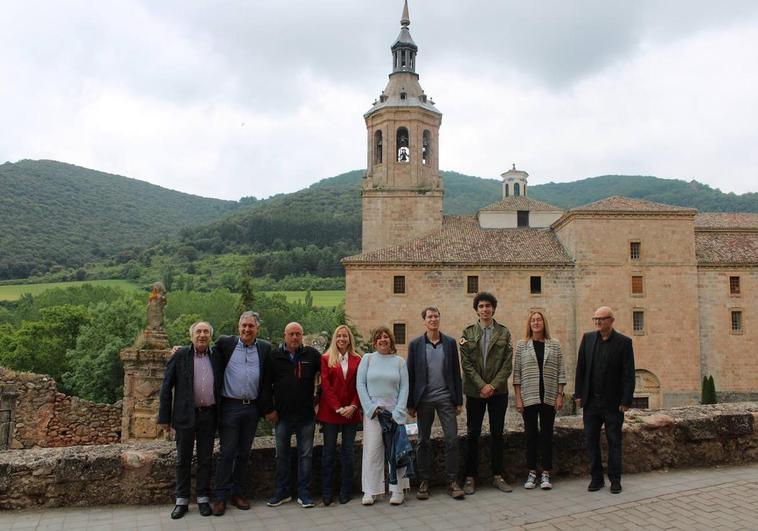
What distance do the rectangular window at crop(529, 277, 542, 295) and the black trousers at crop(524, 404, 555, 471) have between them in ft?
67.9

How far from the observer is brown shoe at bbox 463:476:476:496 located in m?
5.00

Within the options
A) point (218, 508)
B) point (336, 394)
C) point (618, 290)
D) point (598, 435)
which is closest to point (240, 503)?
point (218, 508)

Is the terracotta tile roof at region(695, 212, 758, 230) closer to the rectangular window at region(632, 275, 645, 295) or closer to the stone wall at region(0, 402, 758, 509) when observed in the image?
the rectangular window at region(632, 275, 645, 295)

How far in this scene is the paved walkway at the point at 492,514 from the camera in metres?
4.18

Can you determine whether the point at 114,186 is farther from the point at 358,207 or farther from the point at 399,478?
the point at 399,478

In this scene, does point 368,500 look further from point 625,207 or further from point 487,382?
point 625,207

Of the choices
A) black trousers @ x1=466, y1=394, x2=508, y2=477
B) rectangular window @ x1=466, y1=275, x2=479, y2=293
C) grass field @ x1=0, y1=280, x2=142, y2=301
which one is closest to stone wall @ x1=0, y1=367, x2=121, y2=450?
black trousers @ x1=466, y1=394, x2=508, y2=477

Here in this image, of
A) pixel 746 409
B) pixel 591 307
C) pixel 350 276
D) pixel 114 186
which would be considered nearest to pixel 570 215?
pixel 591 307

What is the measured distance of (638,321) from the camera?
2531 centimetres

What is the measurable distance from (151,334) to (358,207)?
79.6 m

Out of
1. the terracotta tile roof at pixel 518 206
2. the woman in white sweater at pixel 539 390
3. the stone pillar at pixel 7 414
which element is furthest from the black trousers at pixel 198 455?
the terracotta tile roof at pixel 518 206

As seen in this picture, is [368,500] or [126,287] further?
[126,287]

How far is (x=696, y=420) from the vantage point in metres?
5.84

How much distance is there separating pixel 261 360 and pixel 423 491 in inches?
71.3
